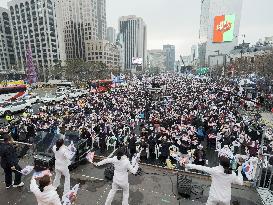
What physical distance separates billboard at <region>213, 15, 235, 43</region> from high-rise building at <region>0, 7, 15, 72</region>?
10062 centimetres

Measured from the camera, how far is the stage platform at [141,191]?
6.88 meters

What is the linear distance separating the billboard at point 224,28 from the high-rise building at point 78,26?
8009cm

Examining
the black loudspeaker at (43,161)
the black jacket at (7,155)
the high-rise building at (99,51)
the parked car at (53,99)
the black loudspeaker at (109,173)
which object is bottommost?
the parked car at (53,99)

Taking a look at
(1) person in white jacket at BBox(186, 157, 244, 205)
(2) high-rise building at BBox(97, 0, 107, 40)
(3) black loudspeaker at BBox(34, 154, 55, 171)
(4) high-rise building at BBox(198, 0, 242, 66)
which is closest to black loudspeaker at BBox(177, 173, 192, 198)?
(1) person in white jacket at BBox(186, 157, 244, 205)

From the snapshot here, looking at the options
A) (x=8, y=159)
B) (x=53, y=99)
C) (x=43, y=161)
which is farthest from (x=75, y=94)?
(x=8, y=159)

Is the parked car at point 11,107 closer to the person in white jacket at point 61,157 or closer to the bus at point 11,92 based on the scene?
the bus at point 11,92

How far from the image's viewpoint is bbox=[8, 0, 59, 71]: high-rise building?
104 m

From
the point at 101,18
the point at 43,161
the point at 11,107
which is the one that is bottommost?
the point at 11,107

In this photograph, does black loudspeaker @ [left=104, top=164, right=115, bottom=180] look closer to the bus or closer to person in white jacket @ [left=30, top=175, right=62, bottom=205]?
person in white jacket @ [left=30, top=175, right=62, bottom=205]

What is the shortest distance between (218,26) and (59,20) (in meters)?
76.5

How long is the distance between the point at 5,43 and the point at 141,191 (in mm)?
127129

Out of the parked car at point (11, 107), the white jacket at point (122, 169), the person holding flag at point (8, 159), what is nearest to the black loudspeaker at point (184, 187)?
the white jacket at point (122, 169)

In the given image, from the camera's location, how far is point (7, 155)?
712cm

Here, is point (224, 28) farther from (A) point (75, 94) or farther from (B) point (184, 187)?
(B) point (184, 187)
